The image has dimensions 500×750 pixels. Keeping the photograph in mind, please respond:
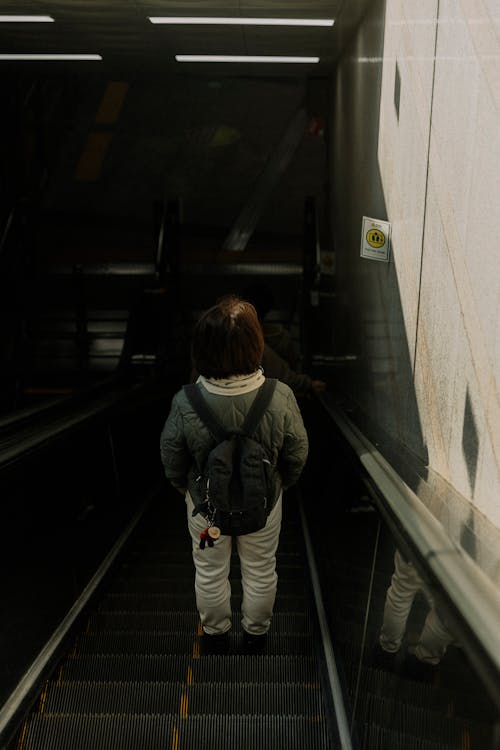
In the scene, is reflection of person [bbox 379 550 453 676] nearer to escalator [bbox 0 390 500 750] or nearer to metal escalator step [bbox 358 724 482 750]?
escalator [bbox 0 390 500 750]

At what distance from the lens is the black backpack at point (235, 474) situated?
2.83 meters

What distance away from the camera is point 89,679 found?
10.6 feet

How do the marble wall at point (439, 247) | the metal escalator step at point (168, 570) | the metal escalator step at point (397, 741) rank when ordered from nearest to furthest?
the metal escalator step at point (397, 741) < the marble wall at point (439, 247) < the metal escalator step at point (168, 570)

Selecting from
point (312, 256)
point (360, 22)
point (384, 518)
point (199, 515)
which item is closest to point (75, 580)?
point (199, 515)

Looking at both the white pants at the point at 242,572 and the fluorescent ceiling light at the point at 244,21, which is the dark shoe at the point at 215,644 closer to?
the white pants at the point at 242,572

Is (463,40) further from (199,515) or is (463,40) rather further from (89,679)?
(89,679)

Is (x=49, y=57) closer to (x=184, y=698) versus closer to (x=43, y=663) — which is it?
(x=43, y=663)

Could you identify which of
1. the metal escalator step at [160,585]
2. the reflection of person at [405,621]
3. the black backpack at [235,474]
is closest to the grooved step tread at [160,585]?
the metal escalator step at [160,585]

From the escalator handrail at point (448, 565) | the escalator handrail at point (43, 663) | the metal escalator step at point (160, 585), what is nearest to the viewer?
the escalator handrail at point (448, 565)

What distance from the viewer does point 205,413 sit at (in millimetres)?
2896

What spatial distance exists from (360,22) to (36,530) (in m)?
4.29

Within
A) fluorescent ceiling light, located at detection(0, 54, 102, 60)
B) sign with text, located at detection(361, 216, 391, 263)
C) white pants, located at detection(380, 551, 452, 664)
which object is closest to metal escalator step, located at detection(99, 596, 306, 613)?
sign with text, located at detection(361, 216, 391, 263)

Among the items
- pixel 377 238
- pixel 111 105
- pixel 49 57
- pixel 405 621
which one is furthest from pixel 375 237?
pixel 111 105

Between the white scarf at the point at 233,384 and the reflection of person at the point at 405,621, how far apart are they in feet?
3.33
